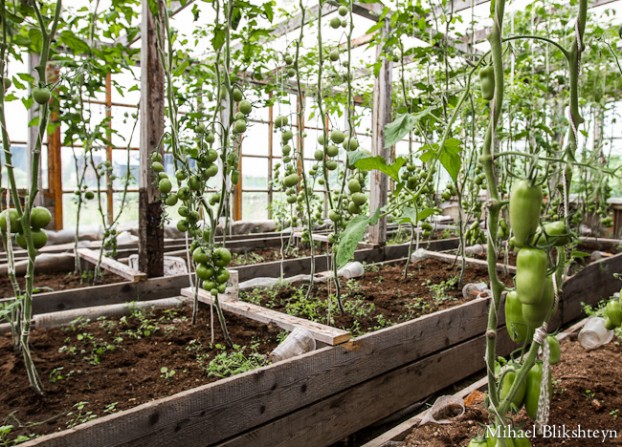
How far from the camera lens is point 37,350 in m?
1.87

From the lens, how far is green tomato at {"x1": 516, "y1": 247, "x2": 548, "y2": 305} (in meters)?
0.58

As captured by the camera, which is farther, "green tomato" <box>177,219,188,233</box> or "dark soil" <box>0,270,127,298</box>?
"dark soil" <box>0,270,127,298</box>

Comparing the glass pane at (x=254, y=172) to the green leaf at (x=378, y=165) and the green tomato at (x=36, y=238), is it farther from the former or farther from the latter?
the green leaf at (x=378, y=165)

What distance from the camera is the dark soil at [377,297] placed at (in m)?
2.31

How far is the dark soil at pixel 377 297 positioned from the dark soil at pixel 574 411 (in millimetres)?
695

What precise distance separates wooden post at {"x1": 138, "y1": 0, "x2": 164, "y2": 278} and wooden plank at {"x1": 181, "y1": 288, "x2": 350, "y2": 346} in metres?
0.52

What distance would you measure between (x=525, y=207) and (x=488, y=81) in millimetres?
229

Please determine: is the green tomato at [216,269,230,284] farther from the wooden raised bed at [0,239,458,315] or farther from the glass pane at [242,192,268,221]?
the glass pane at [242,192,268,221]

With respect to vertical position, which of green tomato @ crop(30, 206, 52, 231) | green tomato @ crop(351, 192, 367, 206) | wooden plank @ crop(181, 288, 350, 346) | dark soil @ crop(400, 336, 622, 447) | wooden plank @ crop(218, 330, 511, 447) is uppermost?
green tomato @ crop(351, 192, 367, 206)

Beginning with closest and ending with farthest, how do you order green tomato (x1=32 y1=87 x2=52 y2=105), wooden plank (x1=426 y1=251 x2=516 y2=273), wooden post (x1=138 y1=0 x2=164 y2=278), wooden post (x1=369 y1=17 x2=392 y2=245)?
green tomato (x1=32 y1=87 x2=52 y2=105)
wooden post (x1=138 y1=0 x2=164 y2=278)
wooden plank (x1=426 y1=251 x2=516 y2=273)
wooden post (x1=369 y1=17 x2=392 y2=245)

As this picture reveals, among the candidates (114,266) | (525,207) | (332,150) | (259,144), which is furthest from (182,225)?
(259,144)

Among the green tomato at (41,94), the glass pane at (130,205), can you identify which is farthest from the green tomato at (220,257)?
the glass pane at (130,205)

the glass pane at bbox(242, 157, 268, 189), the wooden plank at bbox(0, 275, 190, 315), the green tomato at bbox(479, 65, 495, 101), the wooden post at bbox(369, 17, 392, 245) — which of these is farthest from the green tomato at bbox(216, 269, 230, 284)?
the glass pane at bbox(242, 157, 268, 189)

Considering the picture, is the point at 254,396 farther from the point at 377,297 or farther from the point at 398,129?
the point at 377,297
